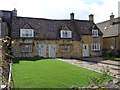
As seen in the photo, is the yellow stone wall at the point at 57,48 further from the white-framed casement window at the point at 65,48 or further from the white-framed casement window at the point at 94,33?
the white-framed casement window at the point at 94,33

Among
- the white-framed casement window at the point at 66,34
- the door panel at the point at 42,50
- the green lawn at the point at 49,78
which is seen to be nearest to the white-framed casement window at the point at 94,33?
the white-framed casement window at the point at 66,34

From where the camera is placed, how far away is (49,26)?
41625 millimetres

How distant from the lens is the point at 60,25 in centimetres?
4253

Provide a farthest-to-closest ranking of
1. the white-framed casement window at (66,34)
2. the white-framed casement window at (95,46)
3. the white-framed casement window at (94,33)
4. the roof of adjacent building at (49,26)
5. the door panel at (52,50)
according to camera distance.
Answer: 1. the white-framed casement window at (94,33)
2. the white-framed casement window at (95,46)
3. the white-framed casement window at (66,34)
4. the door panel at (52,50)
5. the roof of adjacent building at (49,26)

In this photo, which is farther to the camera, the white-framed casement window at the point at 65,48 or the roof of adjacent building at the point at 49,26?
the white-framed casement window at the point at 65,48

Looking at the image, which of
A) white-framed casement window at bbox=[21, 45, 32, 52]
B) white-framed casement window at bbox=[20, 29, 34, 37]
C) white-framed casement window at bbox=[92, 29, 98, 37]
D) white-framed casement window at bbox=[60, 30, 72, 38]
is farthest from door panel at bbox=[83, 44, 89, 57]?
white-framed casement window at bbox=[21, 45, 32, 52]

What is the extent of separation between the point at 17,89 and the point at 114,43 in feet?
117

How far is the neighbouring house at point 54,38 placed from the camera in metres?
37.1

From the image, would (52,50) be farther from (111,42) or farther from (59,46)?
(111,42)

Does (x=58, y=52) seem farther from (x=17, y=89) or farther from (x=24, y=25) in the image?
(x=17, y=89)

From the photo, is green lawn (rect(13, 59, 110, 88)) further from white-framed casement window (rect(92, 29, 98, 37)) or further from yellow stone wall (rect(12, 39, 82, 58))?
white-framed casement window (rect(92, 29, 98, 37))

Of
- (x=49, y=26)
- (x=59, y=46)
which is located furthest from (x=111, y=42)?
(x=49, y=26)

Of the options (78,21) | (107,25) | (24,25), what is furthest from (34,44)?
(107,25)

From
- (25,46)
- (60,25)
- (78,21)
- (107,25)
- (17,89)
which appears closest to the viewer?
(17,89)
